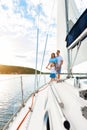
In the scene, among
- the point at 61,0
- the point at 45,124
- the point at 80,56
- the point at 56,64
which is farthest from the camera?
the point at 61,0

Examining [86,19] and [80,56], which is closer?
[86,19]

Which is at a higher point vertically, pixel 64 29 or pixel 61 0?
pixel 61 0

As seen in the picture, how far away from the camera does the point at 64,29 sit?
750 cm

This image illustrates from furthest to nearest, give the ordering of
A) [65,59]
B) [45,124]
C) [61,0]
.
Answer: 1. [61,0]
2. [65,59]
3. [45,124]

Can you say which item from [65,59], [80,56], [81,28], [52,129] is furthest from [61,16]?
[52,129]

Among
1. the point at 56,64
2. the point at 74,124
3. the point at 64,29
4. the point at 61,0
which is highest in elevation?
the point at 61,0

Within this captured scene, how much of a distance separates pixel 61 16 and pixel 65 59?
2196 mm

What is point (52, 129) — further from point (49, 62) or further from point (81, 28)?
point (49, 62)

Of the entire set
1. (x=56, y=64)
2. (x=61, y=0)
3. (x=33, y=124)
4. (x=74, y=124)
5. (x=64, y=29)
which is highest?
(x=61, y=0)

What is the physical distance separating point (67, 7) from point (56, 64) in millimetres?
2405

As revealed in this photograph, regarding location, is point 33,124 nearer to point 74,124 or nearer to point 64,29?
point 74,124

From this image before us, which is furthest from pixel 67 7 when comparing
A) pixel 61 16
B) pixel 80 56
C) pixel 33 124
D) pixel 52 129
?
pixel 52 129

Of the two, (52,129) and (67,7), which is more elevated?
(67,7)

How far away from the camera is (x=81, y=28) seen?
7.73 ft
